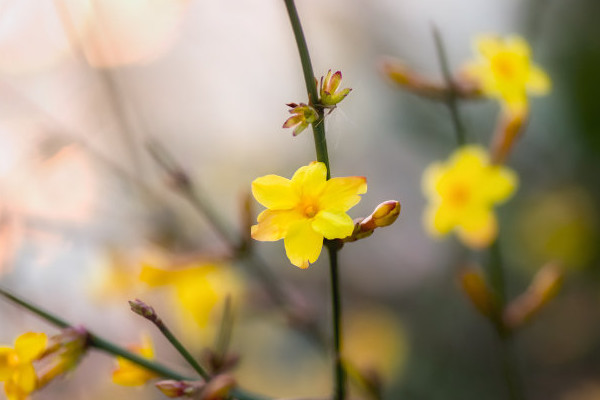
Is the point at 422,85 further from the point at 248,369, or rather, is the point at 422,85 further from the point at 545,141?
the point at 545,141

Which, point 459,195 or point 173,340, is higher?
point 173,340

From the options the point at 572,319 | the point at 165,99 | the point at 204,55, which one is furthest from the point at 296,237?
the point at 165,99

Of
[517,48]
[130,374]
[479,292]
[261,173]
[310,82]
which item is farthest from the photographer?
[261,173]

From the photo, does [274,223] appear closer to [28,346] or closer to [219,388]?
[219,388]

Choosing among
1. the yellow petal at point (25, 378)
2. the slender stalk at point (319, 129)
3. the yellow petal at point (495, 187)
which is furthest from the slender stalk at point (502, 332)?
the yellow petal at point (25, 378)

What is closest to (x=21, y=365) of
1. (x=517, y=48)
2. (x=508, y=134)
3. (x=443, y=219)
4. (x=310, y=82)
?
(x=310, y=82)

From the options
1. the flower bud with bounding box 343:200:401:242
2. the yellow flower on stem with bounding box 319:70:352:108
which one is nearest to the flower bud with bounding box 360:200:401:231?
the flower bud with bounding box 343:200:401:242

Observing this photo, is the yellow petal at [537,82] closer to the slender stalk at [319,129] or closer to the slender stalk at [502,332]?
the slender stalk at [502,332]
